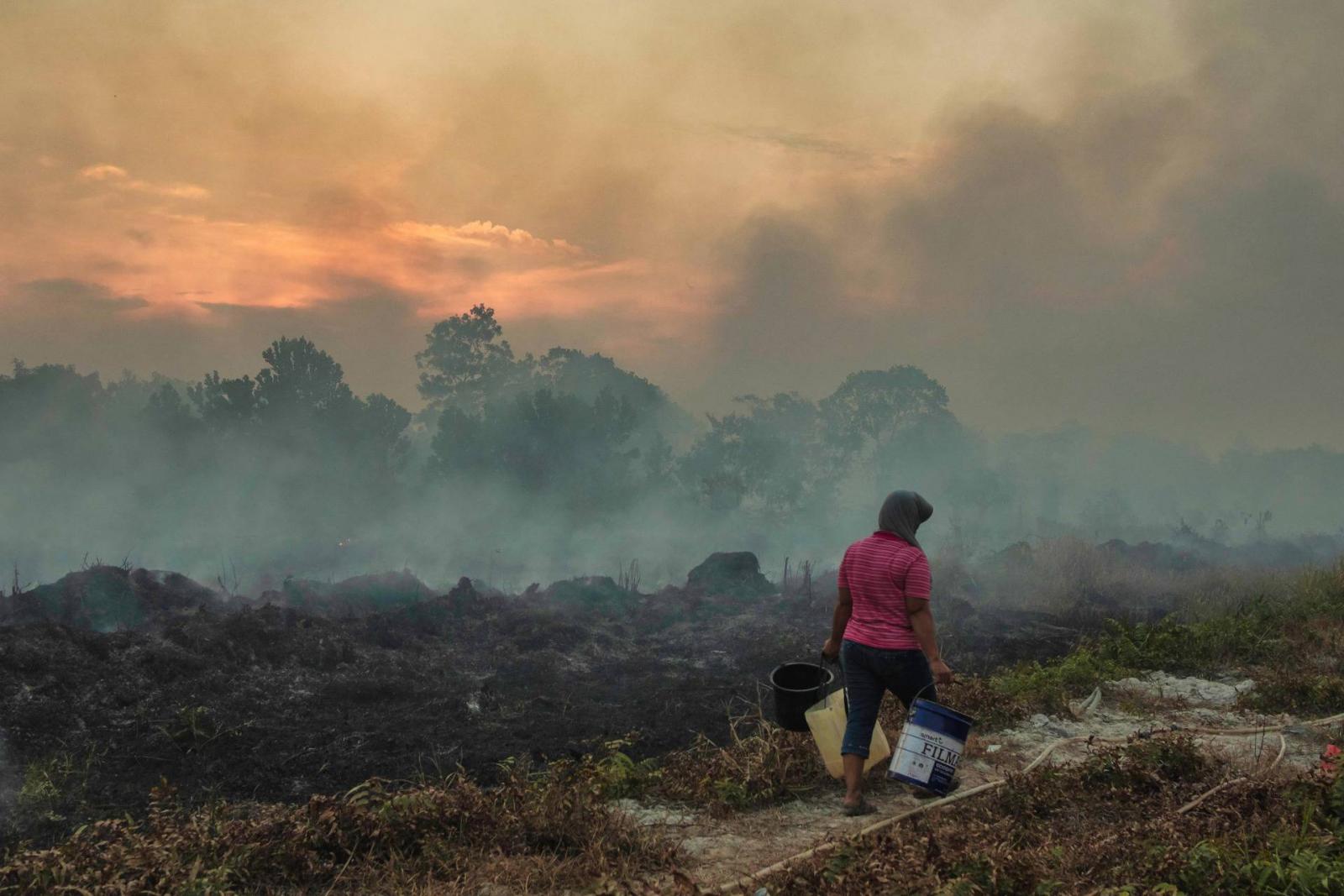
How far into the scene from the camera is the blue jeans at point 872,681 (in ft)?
17.0

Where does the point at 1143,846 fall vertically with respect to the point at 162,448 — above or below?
below

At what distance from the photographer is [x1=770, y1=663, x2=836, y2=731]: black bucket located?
6051 mm

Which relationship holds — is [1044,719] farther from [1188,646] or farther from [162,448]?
[162,448]

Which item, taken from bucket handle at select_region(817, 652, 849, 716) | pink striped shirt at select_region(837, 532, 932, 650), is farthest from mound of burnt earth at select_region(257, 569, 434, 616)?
pink striped shirt at select_region(837, 532, 932, 650)

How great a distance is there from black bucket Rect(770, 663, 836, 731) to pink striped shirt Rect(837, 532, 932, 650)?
2.93ft

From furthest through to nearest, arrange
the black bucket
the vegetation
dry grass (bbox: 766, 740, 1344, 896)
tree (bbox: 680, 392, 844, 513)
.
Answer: tree (bbox: 680, 392, 844, 513), the vegetation, the black bucket, dry grass (bbox: 766, 740, 1344, 896)

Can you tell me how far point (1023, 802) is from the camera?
5.10m

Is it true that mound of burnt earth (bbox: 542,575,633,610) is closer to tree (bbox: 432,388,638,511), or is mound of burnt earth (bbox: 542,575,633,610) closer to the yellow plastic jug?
the yellow plastic jug

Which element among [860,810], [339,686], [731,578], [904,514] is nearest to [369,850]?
[860,810]

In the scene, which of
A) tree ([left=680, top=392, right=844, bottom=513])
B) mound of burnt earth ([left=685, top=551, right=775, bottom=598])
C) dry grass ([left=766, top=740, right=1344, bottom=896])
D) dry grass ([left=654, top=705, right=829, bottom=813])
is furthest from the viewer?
tree ([left=680, top=392, right=844, bottom=513])

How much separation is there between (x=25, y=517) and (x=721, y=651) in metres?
26.3

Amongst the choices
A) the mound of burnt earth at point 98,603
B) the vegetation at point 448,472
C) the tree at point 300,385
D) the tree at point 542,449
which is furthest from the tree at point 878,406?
the mound of burnt earth at point 98,603

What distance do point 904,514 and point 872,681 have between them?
3.38ft

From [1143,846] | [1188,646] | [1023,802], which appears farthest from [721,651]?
[1143,846]
